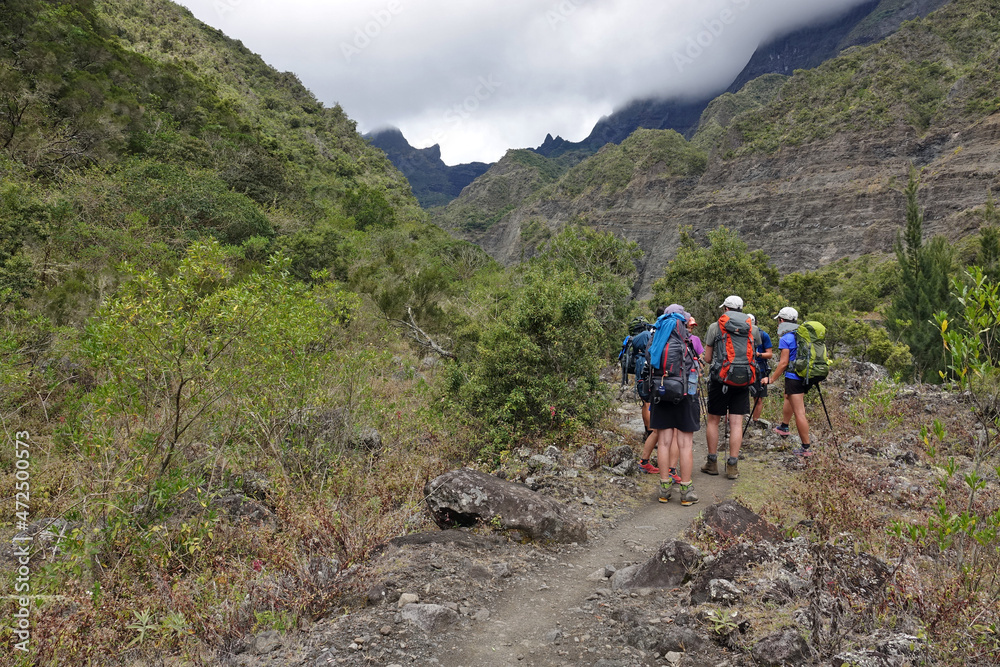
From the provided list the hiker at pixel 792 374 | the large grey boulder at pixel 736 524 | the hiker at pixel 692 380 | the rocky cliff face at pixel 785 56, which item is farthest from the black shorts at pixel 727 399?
the rocky cliff face at pixel 785 56

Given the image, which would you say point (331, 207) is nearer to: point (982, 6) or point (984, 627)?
point (984, 627)

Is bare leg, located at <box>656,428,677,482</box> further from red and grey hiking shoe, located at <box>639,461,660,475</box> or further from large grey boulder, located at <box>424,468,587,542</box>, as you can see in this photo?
large grey boulder, located at <box>424,468,587,542</box>

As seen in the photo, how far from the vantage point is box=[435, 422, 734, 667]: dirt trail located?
9.10 feet

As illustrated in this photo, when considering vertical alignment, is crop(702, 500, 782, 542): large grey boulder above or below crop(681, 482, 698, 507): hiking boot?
above

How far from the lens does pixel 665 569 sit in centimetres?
346

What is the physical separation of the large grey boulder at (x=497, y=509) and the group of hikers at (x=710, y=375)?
149cm

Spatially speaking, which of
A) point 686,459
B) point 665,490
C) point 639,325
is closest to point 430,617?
point 665,490

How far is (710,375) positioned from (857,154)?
73.9 m

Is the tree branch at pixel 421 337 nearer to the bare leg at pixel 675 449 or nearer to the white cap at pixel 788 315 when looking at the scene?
the bare leg at pixel 675 449

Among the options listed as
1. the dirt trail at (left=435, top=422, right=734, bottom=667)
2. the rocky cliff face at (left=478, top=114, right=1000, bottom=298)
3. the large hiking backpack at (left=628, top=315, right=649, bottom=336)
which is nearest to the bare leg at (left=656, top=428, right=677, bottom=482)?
A: the dirt trail at (left=435, top=422, right=734, bottom=667)

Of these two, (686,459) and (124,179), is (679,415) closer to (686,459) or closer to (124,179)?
(686,459)

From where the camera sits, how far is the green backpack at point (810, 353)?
236 inches

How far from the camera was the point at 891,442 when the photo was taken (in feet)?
21.1

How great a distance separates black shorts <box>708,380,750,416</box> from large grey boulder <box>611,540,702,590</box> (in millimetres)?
2655
